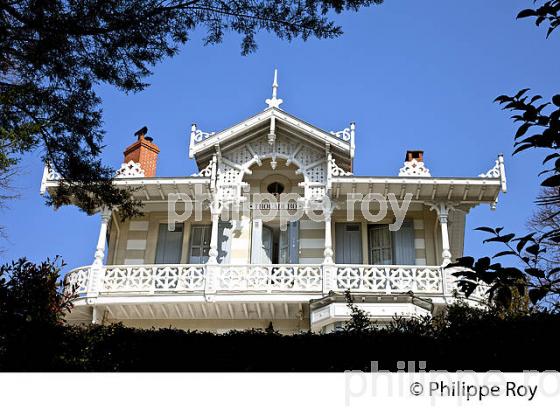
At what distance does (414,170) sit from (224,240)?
16.7 feet

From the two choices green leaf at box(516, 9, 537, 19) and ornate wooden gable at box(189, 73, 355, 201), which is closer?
green leaf at box(516, 9, 537, 19)

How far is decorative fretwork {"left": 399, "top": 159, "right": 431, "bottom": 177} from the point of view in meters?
16.6

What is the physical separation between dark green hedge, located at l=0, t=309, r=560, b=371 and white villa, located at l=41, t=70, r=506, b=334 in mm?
6022

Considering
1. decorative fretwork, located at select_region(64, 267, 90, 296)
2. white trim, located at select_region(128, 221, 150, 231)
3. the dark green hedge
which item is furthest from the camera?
white trim, located at select_region(128, 221, 150, 231)

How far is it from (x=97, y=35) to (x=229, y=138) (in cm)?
956

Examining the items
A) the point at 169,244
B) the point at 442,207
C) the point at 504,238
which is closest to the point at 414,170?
the point at 442,207

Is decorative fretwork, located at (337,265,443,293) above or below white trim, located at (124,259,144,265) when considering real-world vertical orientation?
below

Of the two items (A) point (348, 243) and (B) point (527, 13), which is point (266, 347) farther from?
(A) point (348, 243)

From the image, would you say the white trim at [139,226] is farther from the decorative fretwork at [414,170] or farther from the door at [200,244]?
the decorative fretwork at [414,170]

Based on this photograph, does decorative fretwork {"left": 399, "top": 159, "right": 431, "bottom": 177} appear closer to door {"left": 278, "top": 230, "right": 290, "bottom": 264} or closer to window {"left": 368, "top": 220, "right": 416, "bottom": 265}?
window {"left": 368, "top": 220, "right": 416, "bottom": 265}

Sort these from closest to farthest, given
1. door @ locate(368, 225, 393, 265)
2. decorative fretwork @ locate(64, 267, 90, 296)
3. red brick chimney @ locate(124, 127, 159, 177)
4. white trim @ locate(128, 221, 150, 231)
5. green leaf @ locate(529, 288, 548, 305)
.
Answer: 1. green leaf @ locate(529, 288, 548, 305)
2. decorative fretwork @ locate(64, 267, 90, 296)
3. door @ locate(368, 225, 393, 265)
4. white trim @ locate(128, 221, 150, 231)
5. red brick chimney @ locate(124, 127, 159, 177)

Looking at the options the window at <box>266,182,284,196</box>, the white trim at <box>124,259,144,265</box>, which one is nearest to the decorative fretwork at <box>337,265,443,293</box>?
the window at <box>266,182,284,196</box>

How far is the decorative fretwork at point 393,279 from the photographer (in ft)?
51.2
